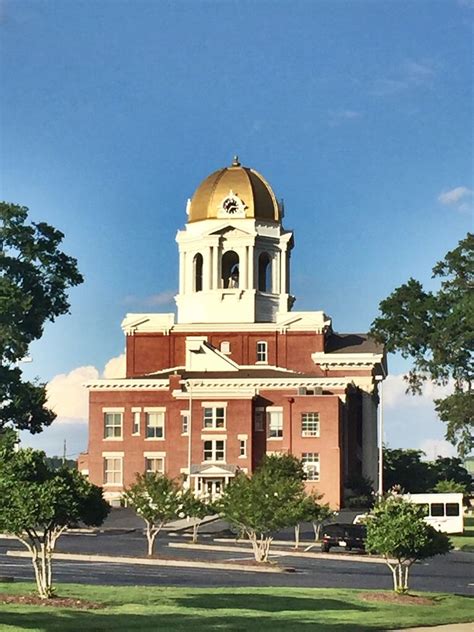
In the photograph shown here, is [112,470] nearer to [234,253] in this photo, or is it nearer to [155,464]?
[155,464]

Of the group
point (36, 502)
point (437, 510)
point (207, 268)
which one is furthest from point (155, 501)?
point (207, 268)

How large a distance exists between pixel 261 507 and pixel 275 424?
142ft

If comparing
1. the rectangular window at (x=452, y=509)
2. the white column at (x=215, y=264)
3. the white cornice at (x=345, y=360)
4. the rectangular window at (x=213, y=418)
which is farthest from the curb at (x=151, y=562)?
the white column at (x=215, y=264)

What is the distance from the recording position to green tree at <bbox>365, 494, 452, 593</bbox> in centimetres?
3609

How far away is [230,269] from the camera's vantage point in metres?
114

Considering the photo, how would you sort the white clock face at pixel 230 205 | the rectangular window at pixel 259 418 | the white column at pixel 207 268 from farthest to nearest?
1. the white clock face at pixel 230 205
2. the white column at pixel 207 268
3. the rectangular window at pixel 259 418

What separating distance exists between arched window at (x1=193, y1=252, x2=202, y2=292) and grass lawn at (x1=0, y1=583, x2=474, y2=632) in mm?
76512

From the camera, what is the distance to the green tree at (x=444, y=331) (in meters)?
92.9

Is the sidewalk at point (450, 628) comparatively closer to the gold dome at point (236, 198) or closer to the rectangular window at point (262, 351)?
the rectangular window at point (262, 351)

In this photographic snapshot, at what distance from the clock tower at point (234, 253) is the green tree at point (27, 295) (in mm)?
12635

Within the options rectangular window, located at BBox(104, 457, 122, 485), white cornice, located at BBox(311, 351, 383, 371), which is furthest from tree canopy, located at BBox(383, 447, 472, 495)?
rectangular window, located at BBox(104, 457, 122, 485)

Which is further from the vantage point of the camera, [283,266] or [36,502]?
[283,266]

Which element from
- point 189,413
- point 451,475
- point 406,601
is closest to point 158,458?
point 189,413

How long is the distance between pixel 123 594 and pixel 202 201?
3166 inches
